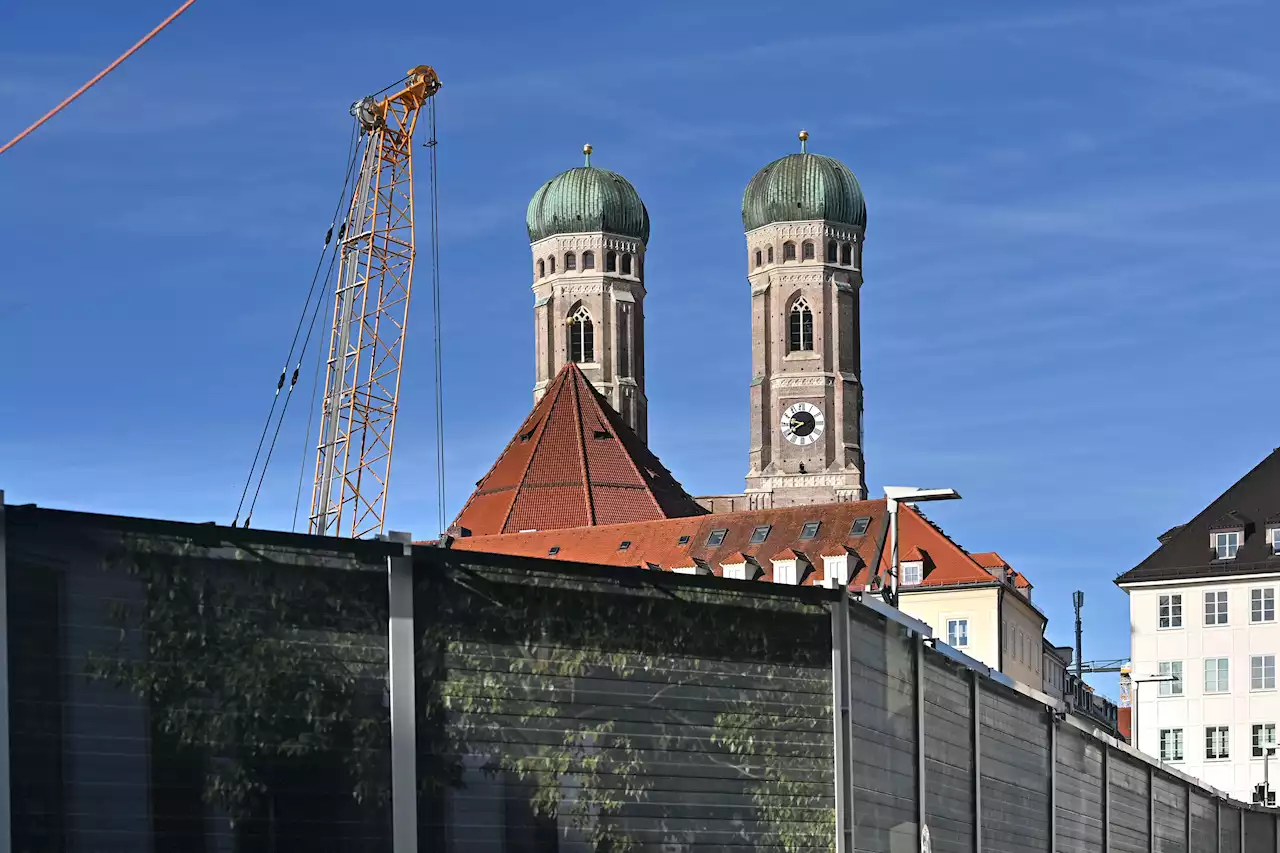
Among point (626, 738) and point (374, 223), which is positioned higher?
point (374, 223)

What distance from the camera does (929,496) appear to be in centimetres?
3272

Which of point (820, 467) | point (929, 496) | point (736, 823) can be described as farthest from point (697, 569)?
point (736, 823)

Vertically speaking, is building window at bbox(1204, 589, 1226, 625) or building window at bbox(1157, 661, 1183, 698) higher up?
building window at bbox(1204, 589, 1226, 625)

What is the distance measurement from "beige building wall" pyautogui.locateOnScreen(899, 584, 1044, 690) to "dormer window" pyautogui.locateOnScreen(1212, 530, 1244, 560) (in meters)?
12.9

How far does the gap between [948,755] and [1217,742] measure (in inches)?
3146

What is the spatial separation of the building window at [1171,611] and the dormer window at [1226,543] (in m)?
2.44

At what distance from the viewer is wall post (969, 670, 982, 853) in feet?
78.0

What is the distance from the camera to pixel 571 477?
164m

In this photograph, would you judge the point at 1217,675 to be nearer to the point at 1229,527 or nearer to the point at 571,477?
the point at 1229,527

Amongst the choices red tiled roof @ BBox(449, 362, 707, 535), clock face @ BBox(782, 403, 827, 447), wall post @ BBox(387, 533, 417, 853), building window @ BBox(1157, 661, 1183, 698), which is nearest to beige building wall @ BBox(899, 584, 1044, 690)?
building window @ BBox(1157, 661, 1183, 698)

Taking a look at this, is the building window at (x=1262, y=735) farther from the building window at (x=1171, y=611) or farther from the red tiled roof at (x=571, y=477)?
the red tiled roof at (x=571, y=477)

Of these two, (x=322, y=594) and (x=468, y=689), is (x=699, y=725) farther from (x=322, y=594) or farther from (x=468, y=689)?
(x=322, y=594)

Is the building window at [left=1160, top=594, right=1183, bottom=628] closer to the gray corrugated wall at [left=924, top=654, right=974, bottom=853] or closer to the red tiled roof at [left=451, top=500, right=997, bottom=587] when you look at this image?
the red tiled roof at [left=451, top=500, right=997, bottom=587]

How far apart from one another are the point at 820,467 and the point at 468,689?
184217mm
